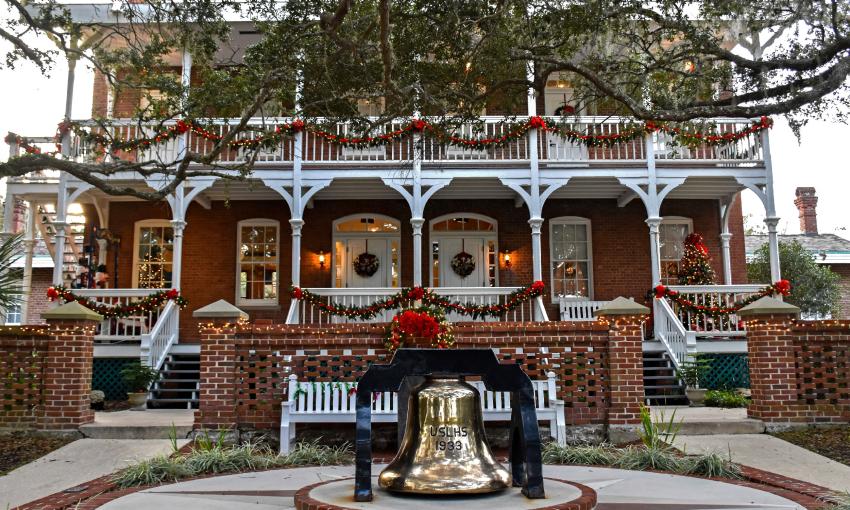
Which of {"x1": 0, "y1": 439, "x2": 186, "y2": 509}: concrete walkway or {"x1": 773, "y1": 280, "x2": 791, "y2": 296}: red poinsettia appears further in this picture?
{"x1": 773, "y1": 280, "x2": 791, "y2": 296}: red poinsettia

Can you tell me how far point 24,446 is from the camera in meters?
8.48

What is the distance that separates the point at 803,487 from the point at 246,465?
4.64 meters

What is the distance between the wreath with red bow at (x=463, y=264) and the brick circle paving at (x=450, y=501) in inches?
508

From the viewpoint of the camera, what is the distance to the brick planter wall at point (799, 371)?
8.96 metres

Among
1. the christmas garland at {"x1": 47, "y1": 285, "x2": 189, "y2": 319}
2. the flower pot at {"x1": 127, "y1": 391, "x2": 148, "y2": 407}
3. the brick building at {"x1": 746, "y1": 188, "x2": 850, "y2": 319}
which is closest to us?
the flower pot at {"x1": 127, "y1": 391, "x2": 148, "y2": 407}

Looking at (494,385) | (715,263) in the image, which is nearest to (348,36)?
(494,385)

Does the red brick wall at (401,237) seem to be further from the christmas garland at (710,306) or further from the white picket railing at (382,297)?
the christmas garland at (710,306)

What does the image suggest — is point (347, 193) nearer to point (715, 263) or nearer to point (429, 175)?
point (429, 175)

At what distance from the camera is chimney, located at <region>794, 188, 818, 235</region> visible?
88.0 ft

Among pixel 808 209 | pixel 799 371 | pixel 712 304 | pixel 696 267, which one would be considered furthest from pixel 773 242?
pixel 808 209

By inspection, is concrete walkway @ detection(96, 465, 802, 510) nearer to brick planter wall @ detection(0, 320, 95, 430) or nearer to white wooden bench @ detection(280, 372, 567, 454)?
white wooden bench @ detection(280, 372, 567, 454)

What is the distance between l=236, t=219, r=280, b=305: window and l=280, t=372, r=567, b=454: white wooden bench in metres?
8.71

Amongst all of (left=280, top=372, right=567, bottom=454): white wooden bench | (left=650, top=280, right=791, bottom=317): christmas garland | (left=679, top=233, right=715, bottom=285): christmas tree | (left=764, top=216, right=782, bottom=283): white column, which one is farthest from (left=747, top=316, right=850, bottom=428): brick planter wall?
(left=679, top=233, right=715, bottom=285): christmas tree

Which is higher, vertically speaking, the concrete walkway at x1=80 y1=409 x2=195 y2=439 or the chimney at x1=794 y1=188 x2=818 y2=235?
the chimney at x1=794 y1=188 x2=818 y2=235
